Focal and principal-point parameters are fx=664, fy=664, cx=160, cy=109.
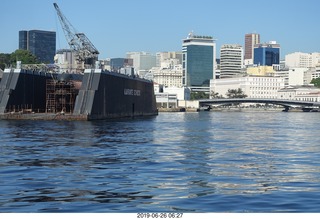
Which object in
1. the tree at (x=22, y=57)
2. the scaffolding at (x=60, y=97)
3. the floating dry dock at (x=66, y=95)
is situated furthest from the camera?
the tree at (x=22, y=57)

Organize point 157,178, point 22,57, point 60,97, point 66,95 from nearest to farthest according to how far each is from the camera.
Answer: point 157,178 → point 60,97 → point 66,95 → point 22,57

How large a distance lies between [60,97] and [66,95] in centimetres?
94

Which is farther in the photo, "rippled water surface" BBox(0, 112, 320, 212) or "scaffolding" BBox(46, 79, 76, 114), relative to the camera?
"scaffolding" BBox(46, 79, 76, 114)

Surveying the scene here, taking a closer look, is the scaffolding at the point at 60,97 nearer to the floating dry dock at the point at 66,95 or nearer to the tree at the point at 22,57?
the floating dry dock at the point at 66,95

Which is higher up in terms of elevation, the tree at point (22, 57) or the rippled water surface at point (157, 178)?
the tree at point (22, 57)

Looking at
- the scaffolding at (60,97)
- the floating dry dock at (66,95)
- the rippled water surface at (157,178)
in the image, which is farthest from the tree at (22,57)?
the rippled water surface at (157,178)

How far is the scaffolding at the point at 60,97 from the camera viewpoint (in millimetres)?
93562

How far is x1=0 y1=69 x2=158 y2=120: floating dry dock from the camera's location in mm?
81750

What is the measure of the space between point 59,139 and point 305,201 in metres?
28.3

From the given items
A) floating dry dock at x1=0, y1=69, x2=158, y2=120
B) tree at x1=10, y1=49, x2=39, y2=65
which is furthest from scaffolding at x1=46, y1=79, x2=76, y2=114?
tree at x1=10, y1=49, x2=39, y2=65

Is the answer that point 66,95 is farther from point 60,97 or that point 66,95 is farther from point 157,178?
point 157,178

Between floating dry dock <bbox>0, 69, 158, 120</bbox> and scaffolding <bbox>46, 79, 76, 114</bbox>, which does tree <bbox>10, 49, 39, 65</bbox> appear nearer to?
floating dry dock <bbox>0, 69, 158, 120</bbox>

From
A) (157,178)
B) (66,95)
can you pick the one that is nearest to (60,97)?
(66,95)

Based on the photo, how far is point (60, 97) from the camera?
9556cm
